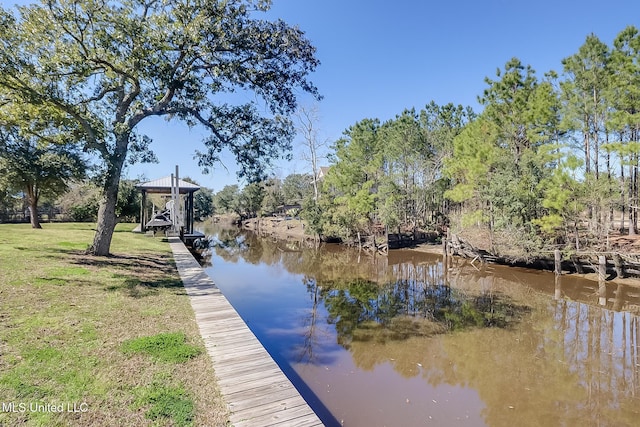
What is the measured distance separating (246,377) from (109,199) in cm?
875

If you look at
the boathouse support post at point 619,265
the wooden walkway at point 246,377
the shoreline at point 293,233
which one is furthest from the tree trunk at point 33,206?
the boathouse support post at point 619,265

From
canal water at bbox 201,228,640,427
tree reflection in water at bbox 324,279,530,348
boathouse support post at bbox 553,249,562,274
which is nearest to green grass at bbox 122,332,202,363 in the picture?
canal water at bbox 201,228,640,427

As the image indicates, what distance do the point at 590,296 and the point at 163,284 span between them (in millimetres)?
14210

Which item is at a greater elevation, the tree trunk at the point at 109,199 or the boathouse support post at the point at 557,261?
the tree trunk at the point at 109,199

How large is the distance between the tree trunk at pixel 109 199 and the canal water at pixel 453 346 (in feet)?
14.4

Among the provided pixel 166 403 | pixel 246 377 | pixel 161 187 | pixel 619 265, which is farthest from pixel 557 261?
pixel 161 187

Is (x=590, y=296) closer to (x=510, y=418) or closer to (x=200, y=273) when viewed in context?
(x=510, y=418)

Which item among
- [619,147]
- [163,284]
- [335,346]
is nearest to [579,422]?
[335,346]

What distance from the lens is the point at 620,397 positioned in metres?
5.52

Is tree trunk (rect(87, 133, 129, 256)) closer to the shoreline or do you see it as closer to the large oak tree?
the large oak tree

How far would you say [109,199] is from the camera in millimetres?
10328

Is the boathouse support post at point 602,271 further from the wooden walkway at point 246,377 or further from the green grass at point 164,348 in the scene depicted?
the green grass at point 164,348

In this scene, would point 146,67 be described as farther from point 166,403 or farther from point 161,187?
point 161,187

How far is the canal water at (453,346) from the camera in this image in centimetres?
521
